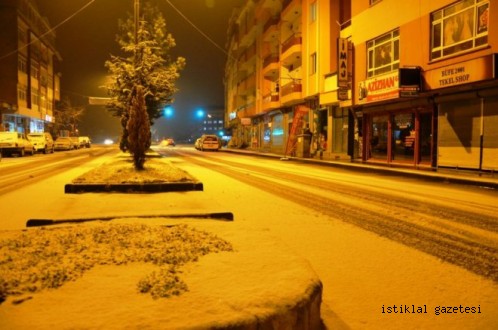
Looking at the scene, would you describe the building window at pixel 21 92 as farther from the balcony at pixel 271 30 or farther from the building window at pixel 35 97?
the balcony at pixel 271 30

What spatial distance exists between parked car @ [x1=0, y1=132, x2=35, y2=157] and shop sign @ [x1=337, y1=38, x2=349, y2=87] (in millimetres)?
22897

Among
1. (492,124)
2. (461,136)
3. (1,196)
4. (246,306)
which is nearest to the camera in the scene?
(246,306)

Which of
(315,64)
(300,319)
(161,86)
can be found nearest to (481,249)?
(300,319)

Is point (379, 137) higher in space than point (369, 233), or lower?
higher

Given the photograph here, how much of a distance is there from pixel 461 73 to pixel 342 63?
1019 centimetres

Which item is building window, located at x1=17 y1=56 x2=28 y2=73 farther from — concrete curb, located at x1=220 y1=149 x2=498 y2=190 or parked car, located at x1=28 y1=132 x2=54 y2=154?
concrete curb, located at x1=220 y1=149 x2=498 y2=190

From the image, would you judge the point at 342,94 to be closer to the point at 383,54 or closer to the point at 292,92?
the point at 383,54

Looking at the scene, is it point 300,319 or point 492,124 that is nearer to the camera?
point 300,319

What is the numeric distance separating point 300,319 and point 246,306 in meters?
0.39

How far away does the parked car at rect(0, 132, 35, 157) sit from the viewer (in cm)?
3266

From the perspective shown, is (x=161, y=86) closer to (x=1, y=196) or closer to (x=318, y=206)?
(x=1, y=196)

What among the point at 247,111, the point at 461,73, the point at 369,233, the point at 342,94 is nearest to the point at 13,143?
the point at 342,94

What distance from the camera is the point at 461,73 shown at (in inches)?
699

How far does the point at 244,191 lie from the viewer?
1268cm
